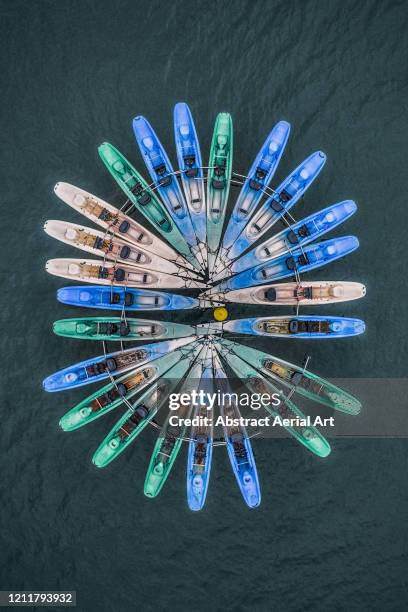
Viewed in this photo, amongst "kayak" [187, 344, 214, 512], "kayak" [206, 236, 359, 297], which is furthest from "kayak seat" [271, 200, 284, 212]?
"kayak" [187, 344, 214, 512]

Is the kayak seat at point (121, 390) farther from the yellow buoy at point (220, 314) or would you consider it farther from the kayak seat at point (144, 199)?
the kayak seat at point (144, 199)

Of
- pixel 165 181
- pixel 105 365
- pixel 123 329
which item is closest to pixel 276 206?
pixel 165 181

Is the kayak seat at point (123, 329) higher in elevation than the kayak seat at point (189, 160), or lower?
lower

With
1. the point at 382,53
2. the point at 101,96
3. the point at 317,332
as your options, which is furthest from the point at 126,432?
the point at 382,53

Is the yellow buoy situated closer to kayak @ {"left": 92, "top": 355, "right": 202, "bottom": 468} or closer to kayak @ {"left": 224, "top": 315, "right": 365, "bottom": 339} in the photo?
kayak @ {"left": 224, "top": 315, "right": 365, "bottom": 339}

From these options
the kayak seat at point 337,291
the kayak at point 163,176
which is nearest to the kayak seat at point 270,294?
the kayak seat at point 337,291

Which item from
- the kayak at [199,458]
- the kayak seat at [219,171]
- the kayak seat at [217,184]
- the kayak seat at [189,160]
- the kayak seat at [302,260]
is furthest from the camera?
the kayak seat at [189,160]
